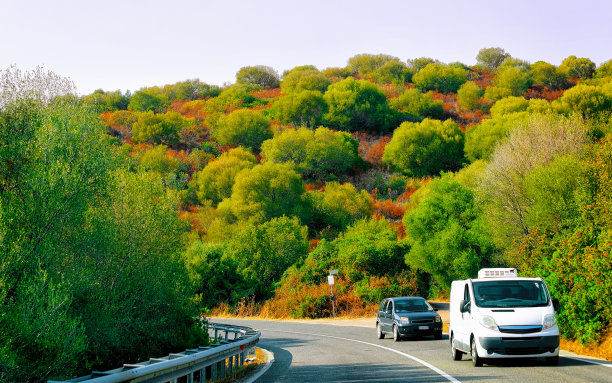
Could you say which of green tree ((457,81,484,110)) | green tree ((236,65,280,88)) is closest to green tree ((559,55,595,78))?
green tree ((457,81,484,110))

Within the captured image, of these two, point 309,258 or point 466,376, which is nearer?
point 466,376

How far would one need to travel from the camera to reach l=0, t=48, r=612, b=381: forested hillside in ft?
42.4

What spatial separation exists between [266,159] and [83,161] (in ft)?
207

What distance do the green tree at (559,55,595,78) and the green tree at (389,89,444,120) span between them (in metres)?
29.3

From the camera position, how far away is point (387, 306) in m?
23.5

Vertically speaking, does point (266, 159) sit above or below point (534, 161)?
above

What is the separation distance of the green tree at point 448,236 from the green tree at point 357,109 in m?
51.3

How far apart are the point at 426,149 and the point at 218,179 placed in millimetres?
26863

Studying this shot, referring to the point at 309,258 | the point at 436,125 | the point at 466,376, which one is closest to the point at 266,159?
the point at 436,125

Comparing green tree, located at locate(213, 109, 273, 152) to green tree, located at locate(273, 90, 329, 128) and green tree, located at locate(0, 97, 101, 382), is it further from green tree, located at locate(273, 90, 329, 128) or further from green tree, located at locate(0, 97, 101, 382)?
green tree, located at locate(0, 97, 101, 382)

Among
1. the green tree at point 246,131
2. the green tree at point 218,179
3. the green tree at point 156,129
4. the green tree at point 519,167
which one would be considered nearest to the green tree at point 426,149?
the green tree at point 218,179

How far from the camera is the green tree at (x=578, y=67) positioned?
365ft

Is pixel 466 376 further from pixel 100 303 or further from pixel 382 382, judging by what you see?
pixel 100 303

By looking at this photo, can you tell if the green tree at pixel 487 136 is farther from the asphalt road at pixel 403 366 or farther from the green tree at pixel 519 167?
the asphalt road at pixel 403 366
